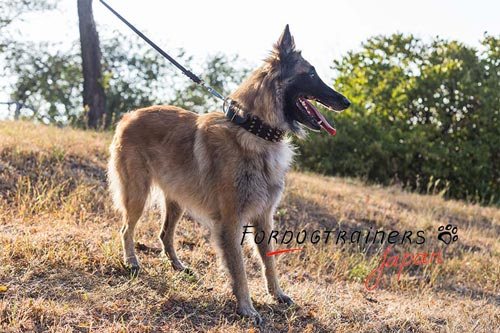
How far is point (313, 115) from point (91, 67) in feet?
23.9

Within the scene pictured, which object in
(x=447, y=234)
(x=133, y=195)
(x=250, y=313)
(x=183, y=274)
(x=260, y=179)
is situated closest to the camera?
(x=250, y=313)

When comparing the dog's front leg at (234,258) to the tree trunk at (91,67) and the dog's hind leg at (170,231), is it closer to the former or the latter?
the dog's hind leg at (170,231)

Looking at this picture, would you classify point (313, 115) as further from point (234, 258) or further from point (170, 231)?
point (170, 231)

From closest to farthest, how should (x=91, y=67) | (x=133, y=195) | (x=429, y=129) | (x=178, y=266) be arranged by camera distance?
(x=133, y=195)
(x=178, y=266)
(x=91, y=67)
(x=429, y=129)

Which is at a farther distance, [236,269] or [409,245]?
[409,245]

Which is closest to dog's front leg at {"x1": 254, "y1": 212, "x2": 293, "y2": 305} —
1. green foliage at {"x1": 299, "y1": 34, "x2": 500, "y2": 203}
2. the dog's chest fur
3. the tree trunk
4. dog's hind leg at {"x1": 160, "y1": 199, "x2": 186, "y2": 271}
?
the dog's chest fur

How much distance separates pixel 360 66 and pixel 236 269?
1009 centimetres

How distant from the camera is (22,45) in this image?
14352 mm

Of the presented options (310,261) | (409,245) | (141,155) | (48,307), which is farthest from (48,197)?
(409,245)

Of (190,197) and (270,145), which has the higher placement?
(270,145)

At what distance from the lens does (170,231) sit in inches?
213

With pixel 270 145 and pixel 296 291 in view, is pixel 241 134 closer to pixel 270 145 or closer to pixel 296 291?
pixel 270 145

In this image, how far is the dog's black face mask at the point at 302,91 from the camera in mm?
4453

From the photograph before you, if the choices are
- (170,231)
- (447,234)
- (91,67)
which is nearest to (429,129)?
(447,234)
